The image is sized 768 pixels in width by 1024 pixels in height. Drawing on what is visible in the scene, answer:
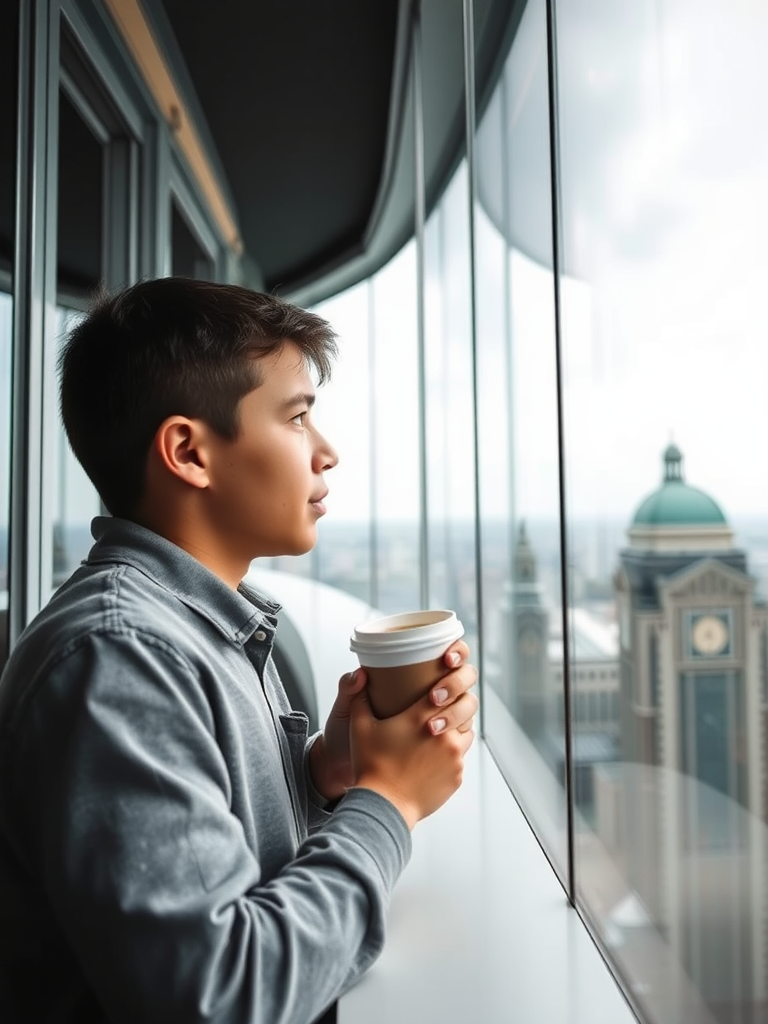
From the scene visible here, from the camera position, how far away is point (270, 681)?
739 mm

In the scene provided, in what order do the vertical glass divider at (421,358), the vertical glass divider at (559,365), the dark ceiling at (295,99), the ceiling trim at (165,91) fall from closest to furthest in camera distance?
the vertical glass divider at (559,365), the ceiling trim at (165,91), the dark ceiling at (295,99), the vertical glass divider at (421,358)

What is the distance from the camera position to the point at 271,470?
0.65 m

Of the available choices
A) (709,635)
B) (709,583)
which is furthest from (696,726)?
(709,583)

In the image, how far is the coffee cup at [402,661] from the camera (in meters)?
0.59

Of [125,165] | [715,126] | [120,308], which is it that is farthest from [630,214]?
[120,308]

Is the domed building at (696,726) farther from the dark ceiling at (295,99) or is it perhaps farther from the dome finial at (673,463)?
the dark ceiling at (295,99)

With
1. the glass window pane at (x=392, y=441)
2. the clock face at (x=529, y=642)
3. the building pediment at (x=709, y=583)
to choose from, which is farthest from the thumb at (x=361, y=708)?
the glass window pane at (x=392, y=441)

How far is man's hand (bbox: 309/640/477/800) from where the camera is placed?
0.60 m

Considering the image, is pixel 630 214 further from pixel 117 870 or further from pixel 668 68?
pixel 117 870

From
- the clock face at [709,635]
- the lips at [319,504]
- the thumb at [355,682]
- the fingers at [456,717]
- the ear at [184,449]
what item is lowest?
the clock face at [709,635]

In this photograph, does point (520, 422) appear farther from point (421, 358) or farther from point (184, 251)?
point (184, 251)

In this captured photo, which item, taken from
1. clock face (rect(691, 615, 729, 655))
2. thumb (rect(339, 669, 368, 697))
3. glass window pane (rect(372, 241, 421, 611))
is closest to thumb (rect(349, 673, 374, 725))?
thumb (rect(339, 669, 368, 697))

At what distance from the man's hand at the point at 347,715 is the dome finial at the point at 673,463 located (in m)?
0.77

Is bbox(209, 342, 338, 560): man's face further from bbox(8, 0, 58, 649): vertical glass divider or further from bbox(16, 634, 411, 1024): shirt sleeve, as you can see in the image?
bbox(8, 0, 58, 649): vertical glass divider
